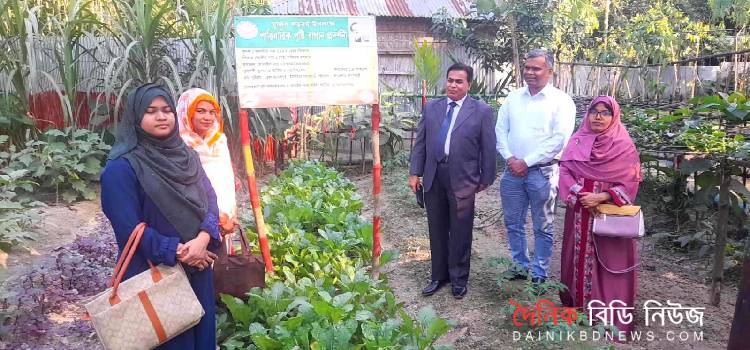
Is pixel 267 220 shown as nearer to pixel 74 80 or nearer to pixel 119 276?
pixel 119 276

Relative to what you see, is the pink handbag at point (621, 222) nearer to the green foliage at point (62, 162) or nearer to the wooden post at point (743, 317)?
the wooden post at point (743, 317)

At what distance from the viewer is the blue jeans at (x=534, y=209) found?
3.72 m

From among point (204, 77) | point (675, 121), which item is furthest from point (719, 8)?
point (204, 77)

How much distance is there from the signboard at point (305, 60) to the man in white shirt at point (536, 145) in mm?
1031

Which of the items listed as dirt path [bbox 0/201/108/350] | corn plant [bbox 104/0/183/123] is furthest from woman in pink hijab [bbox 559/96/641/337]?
corn plant [bbox 104/0/183/123]

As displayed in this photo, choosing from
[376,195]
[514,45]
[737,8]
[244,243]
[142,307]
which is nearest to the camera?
[142,307]

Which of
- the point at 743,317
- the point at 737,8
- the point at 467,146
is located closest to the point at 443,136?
the point at 467,146

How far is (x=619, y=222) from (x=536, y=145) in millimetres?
796

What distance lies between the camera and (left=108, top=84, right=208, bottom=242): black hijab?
201 cm

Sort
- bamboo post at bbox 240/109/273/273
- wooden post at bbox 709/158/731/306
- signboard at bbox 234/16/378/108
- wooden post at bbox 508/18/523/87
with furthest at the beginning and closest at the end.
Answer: wooden post at bbox 508/18/523/87
wooden post at bbox 709/158/731/306
bamboo post at bbox 240/109/273/273
signboard at bbox 234/16/378/108

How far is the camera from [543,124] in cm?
368

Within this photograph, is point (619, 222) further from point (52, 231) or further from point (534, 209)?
point (52, 231)

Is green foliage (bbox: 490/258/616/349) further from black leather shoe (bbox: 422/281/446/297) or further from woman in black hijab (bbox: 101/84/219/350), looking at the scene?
woman in black hijab (bbox: 101/84/219/350)

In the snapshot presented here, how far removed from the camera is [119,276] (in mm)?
1957
